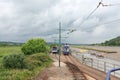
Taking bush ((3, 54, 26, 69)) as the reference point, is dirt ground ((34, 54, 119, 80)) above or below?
below

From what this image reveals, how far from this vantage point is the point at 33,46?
7219 centimetres

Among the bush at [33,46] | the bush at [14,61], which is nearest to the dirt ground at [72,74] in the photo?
the bush at [14,61]

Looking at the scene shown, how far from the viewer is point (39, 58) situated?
50750mm

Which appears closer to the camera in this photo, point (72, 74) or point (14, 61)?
point (72, 74)

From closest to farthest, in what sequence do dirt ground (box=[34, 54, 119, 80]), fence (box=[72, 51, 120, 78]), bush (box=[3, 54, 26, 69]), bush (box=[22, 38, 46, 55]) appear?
1. dirt ground (box=[34, 54, 119, 80])
2. fence (box=[72, 51, 120, 78])
3. bush (box=[3, 54, 26, 69])
4. bush (box=[22, 38, 46, 55])

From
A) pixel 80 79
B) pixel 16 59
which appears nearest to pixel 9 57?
pixel 16 59

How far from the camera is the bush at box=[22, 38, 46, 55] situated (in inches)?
2827

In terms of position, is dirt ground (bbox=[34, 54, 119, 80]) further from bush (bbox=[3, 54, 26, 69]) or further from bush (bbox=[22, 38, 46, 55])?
bush (bbox=[22, 38, 46, 55])

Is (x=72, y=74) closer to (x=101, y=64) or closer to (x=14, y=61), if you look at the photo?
(x=101, y=64)

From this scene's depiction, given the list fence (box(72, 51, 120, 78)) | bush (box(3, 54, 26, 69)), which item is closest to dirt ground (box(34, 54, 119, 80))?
fence (box(72, 51, 120, 78))

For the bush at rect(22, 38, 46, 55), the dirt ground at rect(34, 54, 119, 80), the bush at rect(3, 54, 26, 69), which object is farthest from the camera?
the bush at rect(22, 38, 46, 55)

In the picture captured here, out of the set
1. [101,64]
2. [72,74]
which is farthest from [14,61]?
[101,64]

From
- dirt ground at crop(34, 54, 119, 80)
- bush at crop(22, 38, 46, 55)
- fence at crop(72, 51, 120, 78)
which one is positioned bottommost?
dirt ground at crop(34, 54, 119, 80)

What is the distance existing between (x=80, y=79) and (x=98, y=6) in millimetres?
13973
